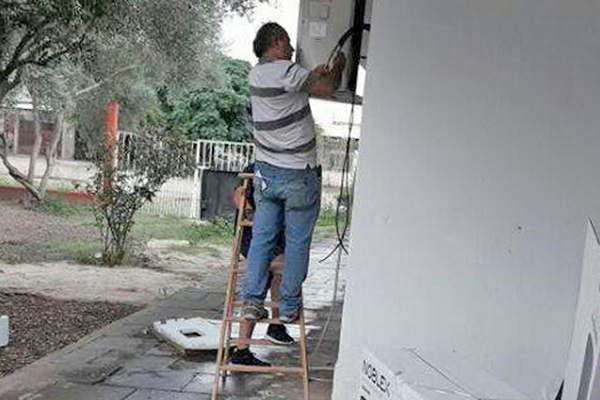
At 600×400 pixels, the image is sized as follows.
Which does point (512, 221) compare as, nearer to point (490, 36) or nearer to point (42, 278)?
point (490, 36)

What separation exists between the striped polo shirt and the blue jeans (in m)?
0.07

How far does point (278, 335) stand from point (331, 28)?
6.48 ft

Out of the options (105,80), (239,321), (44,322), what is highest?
(105,80)

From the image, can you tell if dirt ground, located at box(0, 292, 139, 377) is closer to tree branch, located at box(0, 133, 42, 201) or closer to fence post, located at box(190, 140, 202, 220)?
fence post, located at box(190, 140, 202, 220)

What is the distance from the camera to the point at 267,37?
4418mm

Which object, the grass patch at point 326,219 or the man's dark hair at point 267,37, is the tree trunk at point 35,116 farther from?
the man's dark hair at point 267,37

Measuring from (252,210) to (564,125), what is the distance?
1782mm

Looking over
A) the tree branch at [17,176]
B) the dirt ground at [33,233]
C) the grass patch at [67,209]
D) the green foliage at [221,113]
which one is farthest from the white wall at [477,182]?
the green foliage at [221,113]

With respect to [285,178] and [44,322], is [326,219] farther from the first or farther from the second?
[285,178]

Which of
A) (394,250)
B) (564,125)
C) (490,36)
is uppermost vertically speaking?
(490,36)

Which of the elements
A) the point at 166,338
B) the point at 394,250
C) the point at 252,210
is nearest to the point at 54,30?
the point at 166,338

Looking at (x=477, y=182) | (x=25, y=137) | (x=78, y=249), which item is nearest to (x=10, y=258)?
(x=78, y=249)

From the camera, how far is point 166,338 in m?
5.39

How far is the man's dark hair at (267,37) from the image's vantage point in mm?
4406
